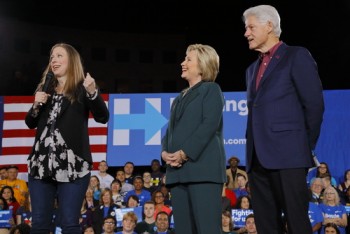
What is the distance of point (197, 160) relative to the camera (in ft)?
10.6

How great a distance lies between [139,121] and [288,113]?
7.80 m

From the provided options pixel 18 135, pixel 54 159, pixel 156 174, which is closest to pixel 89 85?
pixel 54 159

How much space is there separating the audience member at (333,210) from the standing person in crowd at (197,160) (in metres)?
5.07

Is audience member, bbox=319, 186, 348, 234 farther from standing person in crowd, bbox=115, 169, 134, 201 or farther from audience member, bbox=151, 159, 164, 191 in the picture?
standing person in crowd, bbox=115, 169, 134, 201

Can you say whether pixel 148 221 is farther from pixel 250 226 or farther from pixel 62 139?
pixel 62 139

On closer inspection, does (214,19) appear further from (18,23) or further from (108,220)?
(108,220)

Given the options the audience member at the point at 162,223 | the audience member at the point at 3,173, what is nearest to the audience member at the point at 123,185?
the audience member at the point at 162,223

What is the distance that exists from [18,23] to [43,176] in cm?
3212

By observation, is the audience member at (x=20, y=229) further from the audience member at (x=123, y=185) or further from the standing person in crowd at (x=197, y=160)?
the standing person in crowd at (x=197, y=160)

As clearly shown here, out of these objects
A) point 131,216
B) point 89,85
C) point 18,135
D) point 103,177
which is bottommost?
point 131,216

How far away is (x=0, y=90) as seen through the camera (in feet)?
88.0

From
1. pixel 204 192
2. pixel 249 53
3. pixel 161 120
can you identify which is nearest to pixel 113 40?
pixel 249 53

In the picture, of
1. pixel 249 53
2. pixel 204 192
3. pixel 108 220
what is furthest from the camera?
pixel 249 53

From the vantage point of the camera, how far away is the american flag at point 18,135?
35.0 feet
